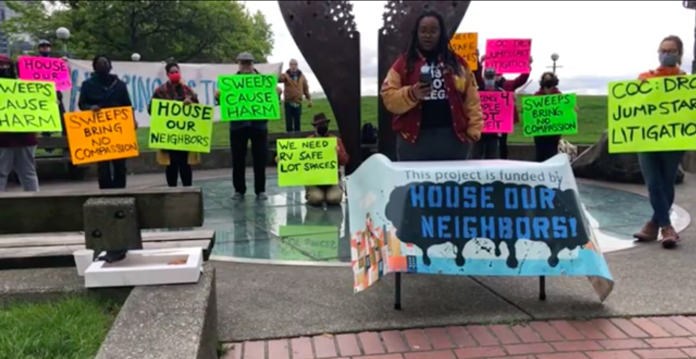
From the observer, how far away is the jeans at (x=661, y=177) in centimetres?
517

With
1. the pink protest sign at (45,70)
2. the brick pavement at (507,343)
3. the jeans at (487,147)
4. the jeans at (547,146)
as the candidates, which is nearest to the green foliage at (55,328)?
the brick pavement at (507,343)

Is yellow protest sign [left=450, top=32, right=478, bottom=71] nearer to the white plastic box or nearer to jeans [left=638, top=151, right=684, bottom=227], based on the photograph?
jeans [left=638, top=151, right=684, bottom=227]

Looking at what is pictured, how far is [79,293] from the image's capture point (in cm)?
310

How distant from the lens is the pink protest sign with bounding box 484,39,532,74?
968 cm

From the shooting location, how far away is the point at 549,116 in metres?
8.28

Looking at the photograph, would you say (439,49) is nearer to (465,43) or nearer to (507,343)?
(507,343)

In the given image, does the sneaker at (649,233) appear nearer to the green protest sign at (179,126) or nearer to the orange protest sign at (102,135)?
the green protest sign at (179,126)

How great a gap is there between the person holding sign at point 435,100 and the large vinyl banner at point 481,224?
61cm

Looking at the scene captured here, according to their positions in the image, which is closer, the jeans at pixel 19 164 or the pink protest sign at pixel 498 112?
the jeans at pixel 19 164

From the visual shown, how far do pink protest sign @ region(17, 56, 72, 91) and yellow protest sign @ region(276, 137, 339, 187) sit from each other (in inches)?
213

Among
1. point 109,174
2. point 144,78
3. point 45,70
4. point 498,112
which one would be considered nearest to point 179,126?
point 109,174

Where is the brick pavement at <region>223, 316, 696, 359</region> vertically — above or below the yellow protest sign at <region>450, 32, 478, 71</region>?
below

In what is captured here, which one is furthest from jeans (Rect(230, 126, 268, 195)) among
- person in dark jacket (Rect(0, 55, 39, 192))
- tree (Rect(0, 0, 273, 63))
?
tree (Rect(0, 0, 273, 63))

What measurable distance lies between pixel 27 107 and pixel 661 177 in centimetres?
604
